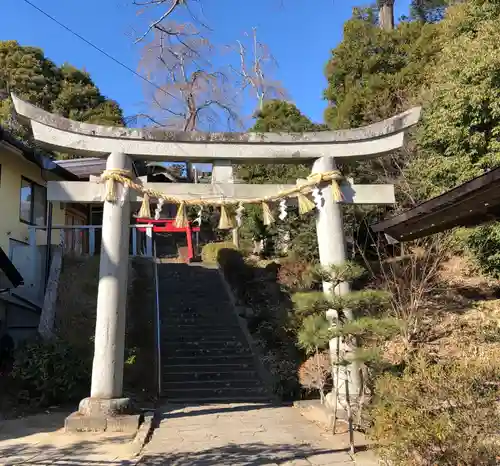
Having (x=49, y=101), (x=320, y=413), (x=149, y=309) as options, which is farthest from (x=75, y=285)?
(x=49, y=101)

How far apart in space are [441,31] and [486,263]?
9.72 metres

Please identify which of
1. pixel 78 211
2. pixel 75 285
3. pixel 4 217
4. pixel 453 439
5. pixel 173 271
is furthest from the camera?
pixel 78 211

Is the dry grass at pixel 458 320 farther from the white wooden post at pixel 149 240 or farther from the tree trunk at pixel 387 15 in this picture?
the tree trunk at pixel 387 15

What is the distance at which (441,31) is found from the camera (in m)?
18.0

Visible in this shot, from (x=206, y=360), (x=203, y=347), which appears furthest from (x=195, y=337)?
(x=206, y=360)

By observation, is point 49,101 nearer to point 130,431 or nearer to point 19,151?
point 19,151

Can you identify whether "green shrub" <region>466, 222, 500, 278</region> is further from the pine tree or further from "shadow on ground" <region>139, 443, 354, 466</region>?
"shadow on ground" <region>139, 443, 354, 466</region>

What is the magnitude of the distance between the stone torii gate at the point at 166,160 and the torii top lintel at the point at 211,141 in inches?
0.6

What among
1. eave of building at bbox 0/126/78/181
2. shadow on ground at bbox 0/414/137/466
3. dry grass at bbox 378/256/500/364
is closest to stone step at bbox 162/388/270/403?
shadow on ground at bbox 0/414/137/466

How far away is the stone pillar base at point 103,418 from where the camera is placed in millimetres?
7180

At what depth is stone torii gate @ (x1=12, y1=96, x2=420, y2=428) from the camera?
25.6 ft

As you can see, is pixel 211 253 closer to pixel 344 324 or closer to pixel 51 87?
pixel 344 324

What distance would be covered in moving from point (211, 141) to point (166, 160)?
33.4 inches

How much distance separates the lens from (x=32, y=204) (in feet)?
51.0
